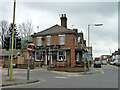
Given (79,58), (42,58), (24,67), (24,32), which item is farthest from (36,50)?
(24,32)

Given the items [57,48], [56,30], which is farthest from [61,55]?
[56,30]

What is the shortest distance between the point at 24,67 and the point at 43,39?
7175 mm

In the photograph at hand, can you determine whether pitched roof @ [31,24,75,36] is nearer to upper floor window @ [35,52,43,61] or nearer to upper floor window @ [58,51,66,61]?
upper floor window @ [58,51,66,61]

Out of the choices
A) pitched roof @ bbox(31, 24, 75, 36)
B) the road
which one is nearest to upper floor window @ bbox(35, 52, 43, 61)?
pitched roof @ bbox(31, 24, 75, 36)

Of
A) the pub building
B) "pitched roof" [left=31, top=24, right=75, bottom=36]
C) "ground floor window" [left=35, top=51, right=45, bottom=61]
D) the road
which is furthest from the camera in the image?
"ground floor window" [left=35, top=51, right=45, bottom=61]

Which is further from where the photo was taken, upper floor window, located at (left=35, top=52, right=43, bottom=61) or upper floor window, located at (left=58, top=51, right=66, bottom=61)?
upper floor window, located at (left=35, top=52, right=43, bottom=61)

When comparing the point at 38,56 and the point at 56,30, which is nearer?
the point at 38,56

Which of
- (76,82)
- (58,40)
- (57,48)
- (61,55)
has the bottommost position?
(76,82)

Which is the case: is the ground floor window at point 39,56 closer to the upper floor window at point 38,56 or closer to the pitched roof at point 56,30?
the upper floor window at point 38,56

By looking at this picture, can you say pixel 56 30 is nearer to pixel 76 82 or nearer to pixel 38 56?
pixel 38 56

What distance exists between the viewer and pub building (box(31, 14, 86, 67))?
30.8 m

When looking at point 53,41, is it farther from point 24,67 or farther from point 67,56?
point 24,67

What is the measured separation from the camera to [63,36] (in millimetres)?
31812

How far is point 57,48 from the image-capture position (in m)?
31.4
